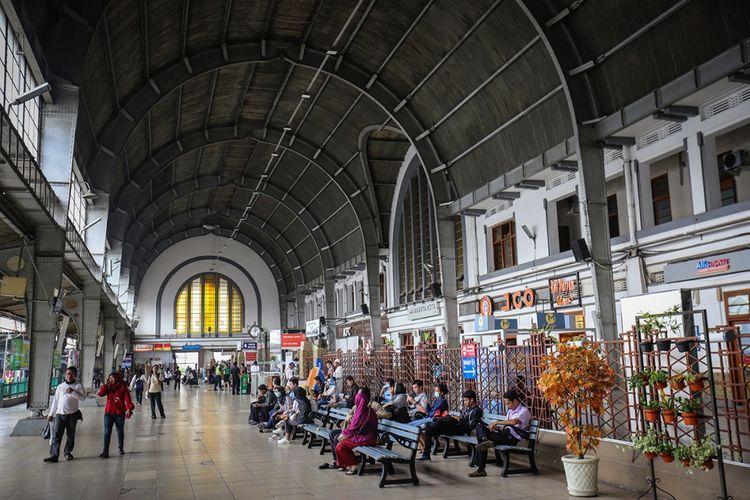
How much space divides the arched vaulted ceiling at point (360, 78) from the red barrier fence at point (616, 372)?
6461 mm

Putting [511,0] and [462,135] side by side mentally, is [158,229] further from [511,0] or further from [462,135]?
[511,0]

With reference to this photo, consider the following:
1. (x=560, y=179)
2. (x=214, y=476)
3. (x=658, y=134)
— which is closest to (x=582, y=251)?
(x=658, y=134)

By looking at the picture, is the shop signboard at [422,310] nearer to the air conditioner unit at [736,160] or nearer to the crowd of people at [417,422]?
the crowd of people at [417,422]

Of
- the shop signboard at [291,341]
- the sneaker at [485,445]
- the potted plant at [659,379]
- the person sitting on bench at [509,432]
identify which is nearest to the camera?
the potted plant at [659,379]

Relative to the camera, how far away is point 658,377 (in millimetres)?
7332

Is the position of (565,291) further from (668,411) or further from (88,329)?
(88,329)

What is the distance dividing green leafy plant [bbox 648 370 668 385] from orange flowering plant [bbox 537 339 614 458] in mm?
721

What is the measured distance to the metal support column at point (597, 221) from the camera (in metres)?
15.6

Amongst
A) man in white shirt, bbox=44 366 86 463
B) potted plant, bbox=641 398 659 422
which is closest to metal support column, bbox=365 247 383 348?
man in white shirt, bbox=44 366 86 463

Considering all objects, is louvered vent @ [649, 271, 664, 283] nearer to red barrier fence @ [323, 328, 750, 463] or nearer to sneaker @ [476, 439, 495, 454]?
red barrier fence @ [323, 328, 750, 463]

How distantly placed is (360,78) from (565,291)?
10.9 m

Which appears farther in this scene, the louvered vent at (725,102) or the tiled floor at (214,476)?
the louvered vent at (725,102)

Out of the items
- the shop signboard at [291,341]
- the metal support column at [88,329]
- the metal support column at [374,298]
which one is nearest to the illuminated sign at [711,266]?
the metal support column at [88,329]

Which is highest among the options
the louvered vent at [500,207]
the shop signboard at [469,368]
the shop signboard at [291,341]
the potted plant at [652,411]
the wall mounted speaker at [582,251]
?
the louvered vent at [500,207]
